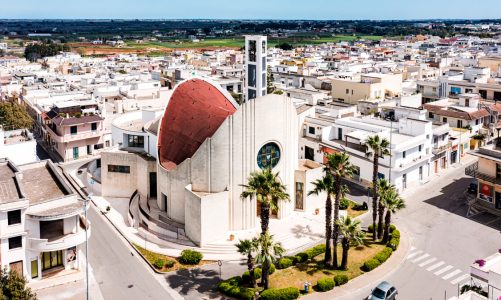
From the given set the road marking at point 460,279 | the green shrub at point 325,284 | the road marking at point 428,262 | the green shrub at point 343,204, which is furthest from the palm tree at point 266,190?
the green shrub at point 343,204

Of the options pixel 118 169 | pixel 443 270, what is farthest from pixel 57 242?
pixel 443 270

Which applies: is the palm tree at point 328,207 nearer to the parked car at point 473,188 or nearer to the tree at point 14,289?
the tree at point 14,289

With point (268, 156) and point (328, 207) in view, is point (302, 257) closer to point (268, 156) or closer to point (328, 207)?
point (328, 207)

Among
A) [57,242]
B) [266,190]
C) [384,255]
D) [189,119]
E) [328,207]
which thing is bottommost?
[384,255]

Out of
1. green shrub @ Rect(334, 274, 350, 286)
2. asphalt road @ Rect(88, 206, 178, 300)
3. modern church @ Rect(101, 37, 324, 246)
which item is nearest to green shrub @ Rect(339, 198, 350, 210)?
modern church @ Rect(101, 37, 324, 246)

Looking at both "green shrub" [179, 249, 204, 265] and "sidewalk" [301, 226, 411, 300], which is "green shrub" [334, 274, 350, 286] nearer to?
"sidewalk" [301, 226, 411, 300]

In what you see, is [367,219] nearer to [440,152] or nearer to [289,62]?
[440,152]

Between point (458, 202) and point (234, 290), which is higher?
point (458, 202)
